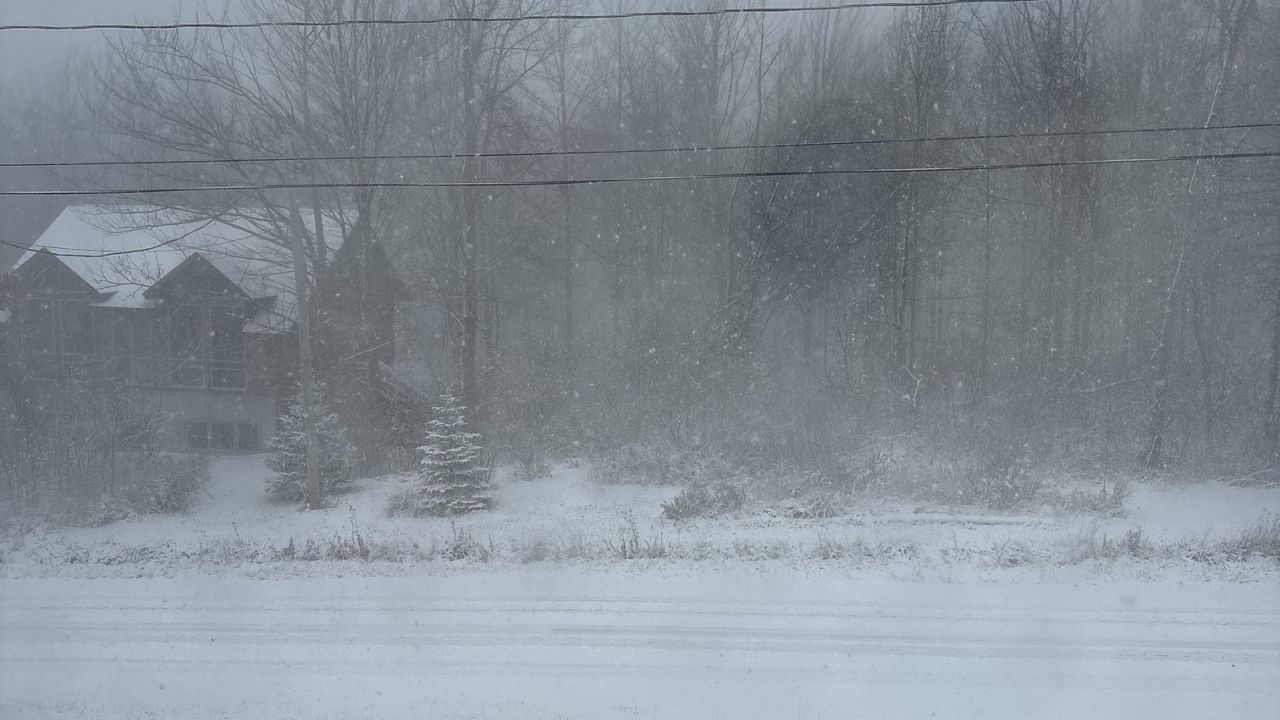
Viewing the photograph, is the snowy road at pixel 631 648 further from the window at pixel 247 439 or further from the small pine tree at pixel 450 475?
the window at pixel 247 439

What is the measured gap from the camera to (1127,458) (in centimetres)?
1245

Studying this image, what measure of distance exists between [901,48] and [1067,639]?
525 inches

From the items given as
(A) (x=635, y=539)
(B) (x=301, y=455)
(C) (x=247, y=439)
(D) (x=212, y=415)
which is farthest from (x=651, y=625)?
(D) (x=212, y=415)

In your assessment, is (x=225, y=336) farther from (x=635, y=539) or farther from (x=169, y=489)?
(x=635, y=539)

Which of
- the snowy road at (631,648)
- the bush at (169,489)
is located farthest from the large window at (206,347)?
the snowy road at (631,648)

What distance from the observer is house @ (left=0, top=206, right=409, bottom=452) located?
12477 mm

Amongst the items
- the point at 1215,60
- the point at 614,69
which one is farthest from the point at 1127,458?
the point at 614,69

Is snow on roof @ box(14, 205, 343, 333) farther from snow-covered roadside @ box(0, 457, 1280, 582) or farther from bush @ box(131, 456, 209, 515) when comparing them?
snow-covered roadside @ box(0, 457, 1280, 582)

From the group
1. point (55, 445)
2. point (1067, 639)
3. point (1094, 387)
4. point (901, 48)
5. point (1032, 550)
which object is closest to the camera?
point (1067, 639)

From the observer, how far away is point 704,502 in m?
10.3

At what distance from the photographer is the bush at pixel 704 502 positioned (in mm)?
9992

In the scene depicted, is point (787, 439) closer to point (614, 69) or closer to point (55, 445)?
point (614, 69)

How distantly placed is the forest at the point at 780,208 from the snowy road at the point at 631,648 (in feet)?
17.0

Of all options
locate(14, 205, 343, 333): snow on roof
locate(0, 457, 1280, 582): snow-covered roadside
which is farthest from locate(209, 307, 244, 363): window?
locate(0, 457, 1280, 582): snow-covered roadside
